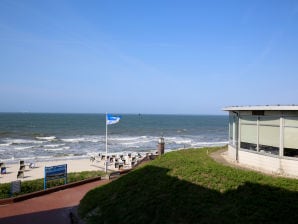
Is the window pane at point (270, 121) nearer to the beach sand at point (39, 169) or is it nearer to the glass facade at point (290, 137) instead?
the glass facade at point (290, 137)

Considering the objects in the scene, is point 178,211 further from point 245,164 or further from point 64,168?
point 64,168

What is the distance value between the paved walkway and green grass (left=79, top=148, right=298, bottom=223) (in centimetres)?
81

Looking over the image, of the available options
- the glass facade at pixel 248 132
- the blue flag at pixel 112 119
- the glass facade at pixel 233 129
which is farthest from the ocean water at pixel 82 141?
the glass facade at pixel 248 132

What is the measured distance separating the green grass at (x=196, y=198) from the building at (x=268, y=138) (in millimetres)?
1222

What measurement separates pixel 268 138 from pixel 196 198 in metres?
4.31

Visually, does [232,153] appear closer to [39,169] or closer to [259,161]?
[259,161]

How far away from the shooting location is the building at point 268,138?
9859mm

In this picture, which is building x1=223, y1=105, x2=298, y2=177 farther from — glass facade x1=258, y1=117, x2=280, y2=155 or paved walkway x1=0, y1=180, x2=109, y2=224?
paved walkway x1=0, y1=180, x2=109, y2=224

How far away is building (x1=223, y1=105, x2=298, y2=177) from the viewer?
9.86m

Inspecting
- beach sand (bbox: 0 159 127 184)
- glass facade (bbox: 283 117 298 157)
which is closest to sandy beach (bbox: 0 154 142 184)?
beach sand (bbox: 0 159 127 184)

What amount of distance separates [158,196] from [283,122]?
17.0 ft

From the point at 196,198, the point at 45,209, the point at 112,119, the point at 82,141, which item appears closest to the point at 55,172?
the point at 45,209

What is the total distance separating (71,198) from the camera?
1249cm

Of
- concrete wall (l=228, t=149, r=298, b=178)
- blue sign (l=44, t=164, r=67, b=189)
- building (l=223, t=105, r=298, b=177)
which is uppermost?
building (l=223, t=105, r=298, b=177)
